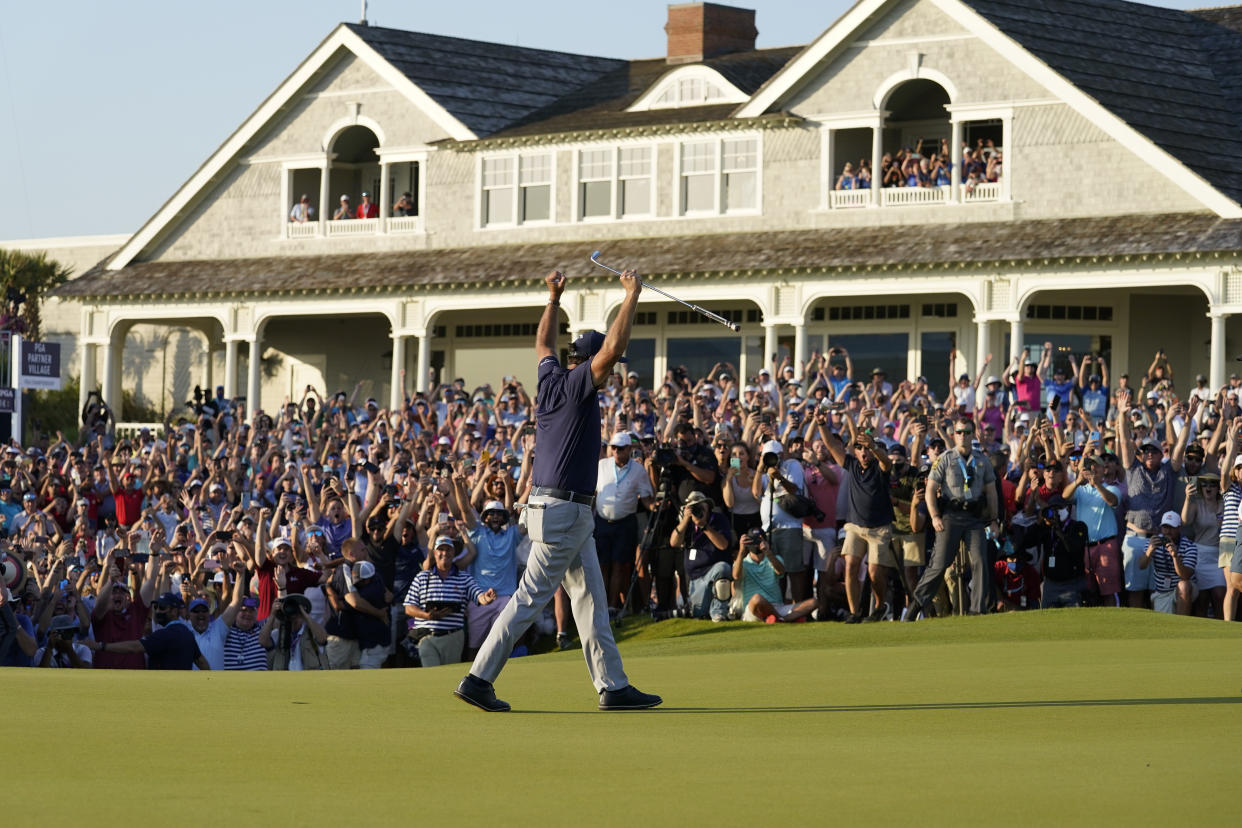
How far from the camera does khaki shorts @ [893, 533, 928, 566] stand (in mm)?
17641

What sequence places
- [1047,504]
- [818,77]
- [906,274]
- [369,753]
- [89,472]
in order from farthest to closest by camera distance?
[818,77]
[906,274]
[89,472]
[1047,504]
[369,753]

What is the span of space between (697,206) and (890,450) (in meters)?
17.4

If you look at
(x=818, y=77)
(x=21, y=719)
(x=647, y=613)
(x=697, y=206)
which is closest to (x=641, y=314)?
(x=697, y=206)

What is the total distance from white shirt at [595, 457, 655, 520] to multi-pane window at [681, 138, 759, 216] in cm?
1622

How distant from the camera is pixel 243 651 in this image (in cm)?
1822

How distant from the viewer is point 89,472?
83.5ft

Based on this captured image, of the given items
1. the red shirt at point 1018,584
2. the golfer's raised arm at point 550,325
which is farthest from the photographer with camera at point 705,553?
the golfer's raised arm at point 550,325

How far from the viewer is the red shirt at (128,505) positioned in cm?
2466

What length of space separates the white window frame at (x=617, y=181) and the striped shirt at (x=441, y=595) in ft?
60.2

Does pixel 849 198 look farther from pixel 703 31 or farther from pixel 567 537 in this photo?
pixel 567 537

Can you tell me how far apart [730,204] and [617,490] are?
16741 mm

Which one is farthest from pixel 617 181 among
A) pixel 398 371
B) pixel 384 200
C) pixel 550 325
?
pixel 550 325

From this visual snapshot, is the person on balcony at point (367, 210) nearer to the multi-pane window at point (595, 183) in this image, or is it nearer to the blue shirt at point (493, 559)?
the multi-pane window at point (595, 183)

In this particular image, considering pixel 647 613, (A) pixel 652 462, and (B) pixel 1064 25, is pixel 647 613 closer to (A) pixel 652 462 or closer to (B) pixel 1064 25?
(A) pixel 652 462
